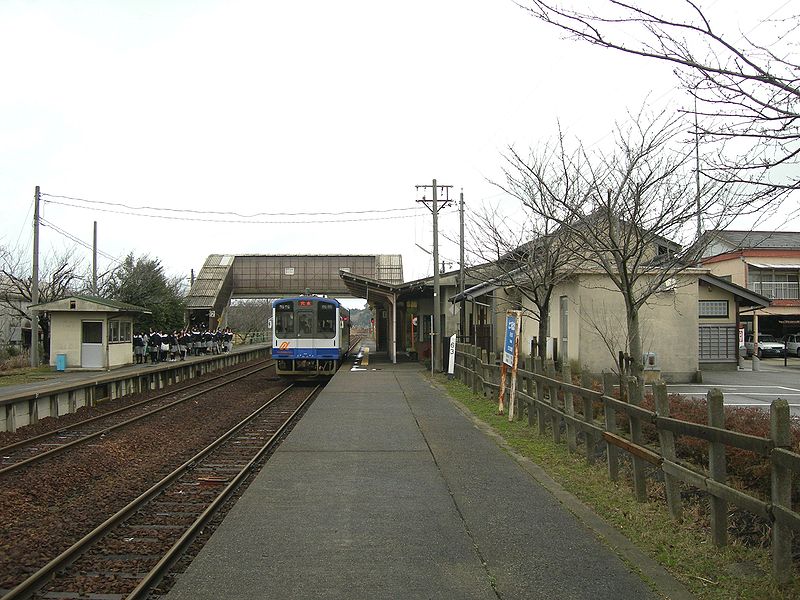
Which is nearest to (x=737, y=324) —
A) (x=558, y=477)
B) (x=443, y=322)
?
(x=443, y=322)

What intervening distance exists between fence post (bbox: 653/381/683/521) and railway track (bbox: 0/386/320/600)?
12.9 ft

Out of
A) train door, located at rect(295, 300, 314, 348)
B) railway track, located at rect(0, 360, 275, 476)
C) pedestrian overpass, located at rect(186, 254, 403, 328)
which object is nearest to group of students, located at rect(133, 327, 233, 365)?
train door, located at rect(295, 300, 314, 348)

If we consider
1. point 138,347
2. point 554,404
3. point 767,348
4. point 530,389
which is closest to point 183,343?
point 138,347

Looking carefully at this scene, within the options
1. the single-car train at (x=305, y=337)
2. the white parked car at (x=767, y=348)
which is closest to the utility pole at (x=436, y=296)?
the single-car train at (x=305, y=337)

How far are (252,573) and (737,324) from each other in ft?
73.6

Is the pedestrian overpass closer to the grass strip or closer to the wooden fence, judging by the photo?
the wooden fence

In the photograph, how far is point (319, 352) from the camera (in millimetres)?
22250

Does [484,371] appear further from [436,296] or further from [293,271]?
[293,271]

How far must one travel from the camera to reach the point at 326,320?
22656 mm

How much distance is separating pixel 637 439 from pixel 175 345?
98.8 ft

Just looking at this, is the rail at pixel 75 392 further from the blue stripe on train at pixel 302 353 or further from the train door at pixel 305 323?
the train door at pixel 305 323

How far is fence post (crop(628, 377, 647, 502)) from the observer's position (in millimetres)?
6371

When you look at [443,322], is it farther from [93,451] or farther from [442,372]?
[93,451]

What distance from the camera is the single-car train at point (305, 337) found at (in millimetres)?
22188
